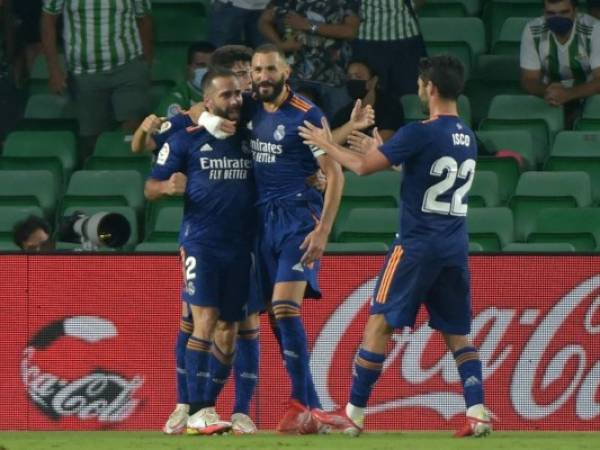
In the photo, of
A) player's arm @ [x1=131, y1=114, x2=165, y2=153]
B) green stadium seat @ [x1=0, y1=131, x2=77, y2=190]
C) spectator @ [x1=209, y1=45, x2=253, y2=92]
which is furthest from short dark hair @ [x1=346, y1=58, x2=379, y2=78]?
player's arm @ [x1=131, y1=114, x2=165, y2=153]

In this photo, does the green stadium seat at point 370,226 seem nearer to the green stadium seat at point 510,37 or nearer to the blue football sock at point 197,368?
the blue football sock at point 197,368

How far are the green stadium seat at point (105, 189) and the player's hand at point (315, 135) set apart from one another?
14.9 ft

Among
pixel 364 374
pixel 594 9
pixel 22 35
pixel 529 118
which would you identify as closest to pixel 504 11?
pixel 594 9

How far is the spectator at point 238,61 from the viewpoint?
10.8 m

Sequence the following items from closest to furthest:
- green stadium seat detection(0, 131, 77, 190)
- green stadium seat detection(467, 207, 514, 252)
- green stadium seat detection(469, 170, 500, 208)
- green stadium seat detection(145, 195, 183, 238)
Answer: green stadium seat detection(467, 207, 514, 252)
green stadium seat detection(469, 170, 500, 208)
green stadium seat detection(145, 195, 183, 238)
green stadium seat detection(0, 131, 77, 190)

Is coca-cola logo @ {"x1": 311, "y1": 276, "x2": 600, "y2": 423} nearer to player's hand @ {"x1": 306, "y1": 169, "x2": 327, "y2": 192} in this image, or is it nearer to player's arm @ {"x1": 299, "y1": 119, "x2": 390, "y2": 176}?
player's hand @ {"x1": 306, "y1": 169, "x2": 327, "y2": 192}

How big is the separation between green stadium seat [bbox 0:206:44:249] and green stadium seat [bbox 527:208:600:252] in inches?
152

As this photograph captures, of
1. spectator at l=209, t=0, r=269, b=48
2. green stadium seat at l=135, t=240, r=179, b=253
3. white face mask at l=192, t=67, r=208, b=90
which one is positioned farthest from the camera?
spectator at l=209, t=0, r=269, b=48

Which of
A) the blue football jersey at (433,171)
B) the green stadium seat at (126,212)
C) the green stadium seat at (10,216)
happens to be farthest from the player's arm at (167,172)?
the green stadium seat at (10,216)

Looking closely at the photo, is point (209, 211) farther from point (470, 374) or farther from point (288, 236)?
point (470, 374)

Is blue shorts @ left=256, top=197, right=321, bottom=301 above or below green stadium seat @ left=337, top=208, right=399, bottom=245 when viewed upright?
above

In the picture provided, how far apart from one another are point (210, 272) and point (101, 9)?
5746 mm

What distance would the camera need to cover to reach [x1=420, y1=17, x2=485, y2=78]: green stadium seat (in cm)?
1641

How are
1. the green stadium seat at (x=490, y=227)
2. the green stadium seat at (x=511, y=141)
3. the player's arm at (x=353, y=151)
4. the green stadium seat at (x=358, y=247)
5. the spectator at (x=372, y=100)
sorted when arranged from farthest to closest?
the green stadium seat at (x=511, y=141) → the spectator at (x=372, y=100) → the green stadium seat at (x=490, y=227) → the green stadium seat at (x=358, y=247) → the player's arm at (x=353, y=151)
